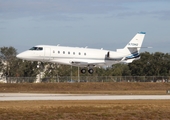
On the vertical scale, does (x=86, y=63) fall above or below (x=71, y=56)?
below

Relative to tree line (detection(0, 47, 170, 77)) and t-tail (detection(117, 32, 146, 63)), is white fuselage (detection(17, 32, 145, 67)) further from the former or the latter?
tree line (detection(0, 47, 170, 77))

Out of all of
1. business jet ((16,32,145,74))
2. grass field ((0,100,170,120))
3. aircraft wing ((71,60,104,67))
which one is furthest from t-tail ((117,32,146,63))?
grass field ((0,100,170,120))

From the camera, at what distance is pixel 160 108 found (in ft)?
120

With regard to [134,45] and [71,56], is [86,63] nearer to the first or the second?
[71,56]

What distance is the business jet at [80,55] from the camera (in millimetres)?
65000

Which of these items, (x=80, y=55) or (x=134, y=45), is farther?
(x=134, y=45)

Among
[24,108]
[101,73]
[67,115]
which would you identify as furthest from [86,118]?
[101,73]

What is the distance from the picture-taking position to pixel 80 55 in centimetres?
6694

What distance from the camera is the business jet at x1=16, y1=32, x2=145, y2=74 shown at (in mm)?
65000

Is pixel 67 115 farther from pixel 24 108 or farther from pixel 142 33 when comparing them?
pixel 142 33

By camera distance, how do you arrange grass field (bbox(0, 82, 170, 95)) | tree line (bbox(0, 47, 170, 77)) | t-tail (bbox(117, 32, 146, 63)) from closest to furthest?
t-tail (bbox(117, 32, 146, 63))
grass field (bbox(0, 82, 170, 95))
tree line (bbox(0, 47, 170, 77))

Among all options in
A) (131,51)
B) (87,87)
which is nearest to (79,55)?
(131,51)

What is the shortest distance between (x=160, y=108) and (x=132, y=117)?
5.52 metres

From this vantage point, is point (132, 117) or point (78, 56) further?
point (78, 56)
